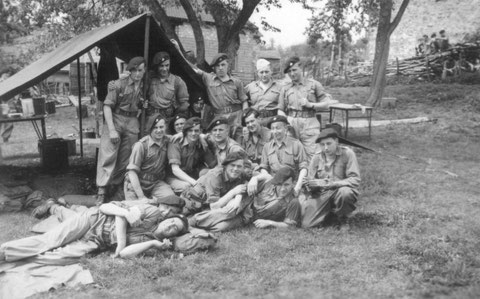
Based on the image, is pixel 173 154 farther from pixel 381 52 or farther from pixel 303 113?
pixel 381 52

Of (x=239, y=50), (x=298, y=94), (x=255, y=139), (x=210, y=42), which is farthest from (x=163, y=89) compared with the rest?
(x=239, y=50)

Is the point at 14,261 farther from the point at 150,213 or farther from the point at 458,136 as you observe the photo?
the point at 458,136

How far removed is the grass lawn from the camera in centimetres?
349

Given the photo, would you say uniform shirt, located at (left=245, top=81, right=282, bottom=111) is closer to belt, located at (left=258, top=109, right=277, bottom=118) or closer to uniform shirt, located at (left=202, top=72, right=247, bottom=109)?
belt, located at (left=258, top=109, right=277, bottom=118)

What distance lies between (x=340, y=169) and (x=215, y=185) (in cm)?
133

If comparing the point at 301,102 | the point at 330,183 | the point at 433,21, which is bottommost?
the point at 330,183

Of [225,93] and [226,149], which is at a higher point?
[225,93]

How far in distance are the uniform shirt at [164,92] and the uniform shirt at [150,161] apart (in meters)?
0.84

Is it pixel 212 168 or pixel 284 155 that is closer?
pixel 284 155

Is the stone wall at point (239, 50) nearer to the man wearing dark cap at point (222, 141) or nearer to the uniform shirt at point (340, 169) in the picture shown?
the man wearing dark cap at point (222, 141)

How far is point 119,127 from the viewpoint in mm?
5980

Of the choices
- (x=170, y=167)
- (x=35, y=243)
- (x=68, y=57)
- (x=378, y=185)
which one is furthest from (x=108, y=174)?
(x=378, y=185)

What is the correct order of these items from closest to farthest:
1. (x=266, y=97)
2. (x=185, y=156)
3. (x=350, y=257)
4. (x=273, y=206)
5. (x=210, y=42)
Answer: (x=350, y=257) < (x=273, y=206) < (x=185, y=156) < (x=266, y=97) < (x=210, y=42)

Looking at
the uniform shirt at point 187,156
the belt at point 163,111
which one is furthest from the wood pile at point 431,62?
the uniform shirt at point 187,156
